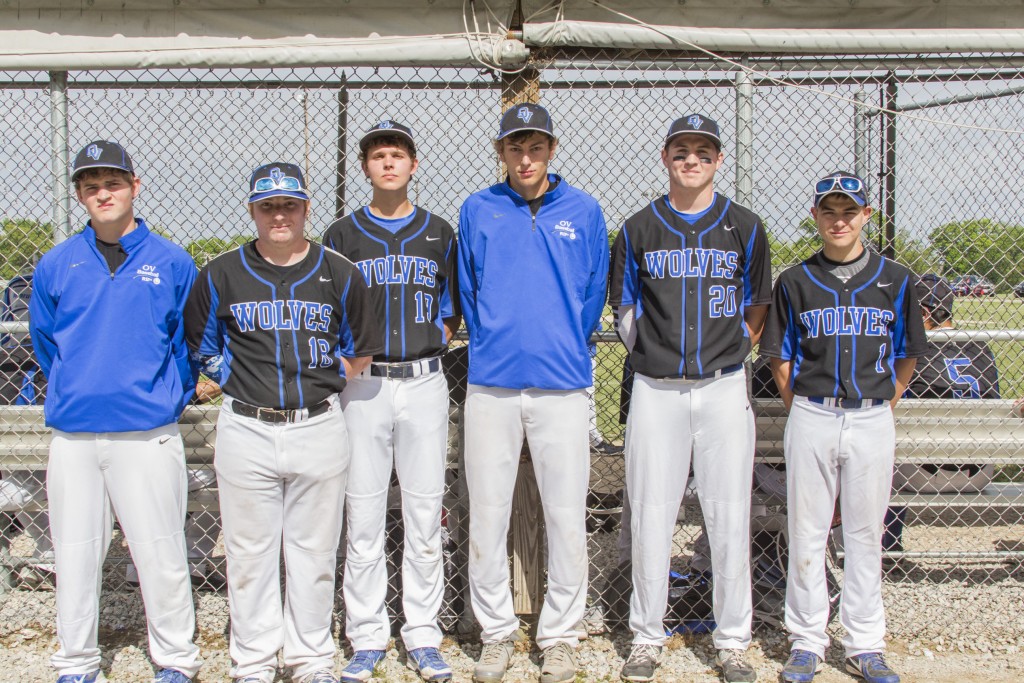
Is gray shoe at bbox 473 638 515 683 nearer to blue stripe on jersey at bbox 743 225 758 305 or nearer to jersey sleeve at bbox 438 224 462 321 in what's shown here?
jersey sleeve at bbox 438 224 462 321

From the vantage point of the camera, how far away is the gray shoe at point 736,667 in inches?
131

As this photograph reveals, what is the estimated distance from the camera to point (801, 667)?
337cm

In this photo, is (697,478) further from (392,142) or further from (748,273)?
(392,142)

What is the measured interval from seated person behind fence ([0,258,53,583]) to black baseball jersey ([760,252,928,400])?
3513 millimetres

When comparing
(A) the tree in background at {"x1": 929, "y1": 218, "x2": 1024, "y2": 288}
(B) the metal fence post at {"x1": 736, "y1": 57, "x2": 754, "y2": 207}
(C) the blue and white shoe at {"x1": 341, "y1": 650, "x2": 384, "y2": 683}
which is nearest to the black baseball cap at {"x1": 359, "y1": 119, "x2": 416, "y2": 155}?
(B) the metal fence post at {"x1": 736, "y1": 57, "x2": 754, "y2": 207}

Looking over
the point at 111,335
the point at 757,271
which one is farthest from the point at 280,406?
the point at 757,271

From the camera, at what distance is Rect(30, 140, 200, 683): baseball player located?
3.09m

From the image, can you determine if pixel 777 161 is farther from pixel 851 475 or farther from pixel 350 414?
pixel 350 414

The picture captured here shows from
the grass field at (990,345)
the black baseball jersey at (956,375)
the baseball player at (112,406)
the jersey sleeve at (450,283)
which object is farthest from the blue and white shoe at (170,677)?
the black baseball jersey at (956,375)

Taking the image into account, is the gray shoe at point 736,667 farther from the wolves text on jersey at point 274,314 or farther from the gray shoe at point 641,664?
the wolves text on jersey at point 274,314

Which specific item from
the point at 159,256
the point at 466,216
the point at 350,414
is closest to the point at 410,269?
the point at 466,216

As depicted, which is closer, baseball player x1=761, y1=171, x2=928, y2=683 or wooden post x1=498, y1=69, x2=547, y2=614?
baseball player x1=761, y1=171, x2=928, y2=683

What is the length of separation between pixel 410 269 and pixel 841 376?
5.80 feet

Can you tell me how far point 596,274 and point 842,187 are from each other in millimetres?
1034
